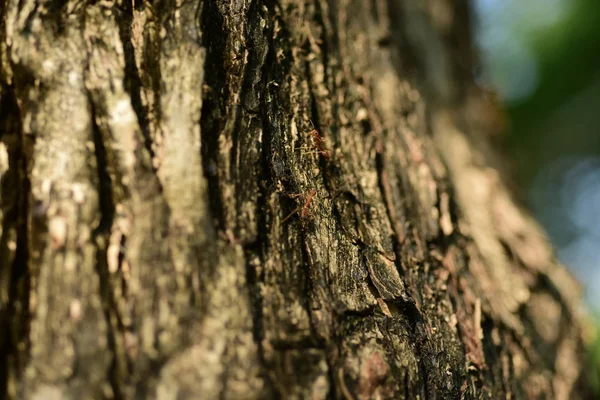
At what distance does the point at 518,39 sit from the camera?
273 inches

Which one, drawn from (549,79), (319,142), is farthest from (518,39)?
(319,142)

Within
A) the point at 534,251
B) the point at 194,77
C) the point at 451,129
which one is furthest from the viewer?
the point at 451,129

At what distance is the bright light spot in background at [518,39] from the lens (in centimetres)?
658

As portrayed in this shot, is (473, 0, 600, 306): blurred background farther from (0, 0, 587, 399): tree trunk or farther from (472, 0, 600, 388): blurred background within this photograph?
(0, 0, 587, 399): tree trunk

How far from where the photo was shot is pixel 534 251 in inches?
70.7

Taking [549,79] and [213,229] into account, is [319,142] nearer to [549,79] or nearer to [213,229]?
[213,229]

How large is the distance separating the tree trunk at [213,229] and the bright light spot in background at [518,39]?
227 inches

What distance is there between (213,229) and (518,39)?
6.95 meters

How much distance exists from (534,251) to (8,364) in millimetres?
1521

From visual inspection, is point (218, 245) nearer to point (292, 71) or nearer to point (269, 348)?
point (269, 348)

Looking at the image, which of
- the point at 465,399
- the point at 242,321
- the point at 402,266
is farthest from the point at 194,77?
the point at 465,399

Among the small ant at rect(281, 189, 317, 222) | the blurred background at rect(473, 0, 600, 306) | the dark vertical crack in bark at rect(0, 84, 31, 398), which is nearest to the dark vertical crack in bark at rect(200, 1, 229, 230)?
the small ant at rect(281, 189, 317, 222)

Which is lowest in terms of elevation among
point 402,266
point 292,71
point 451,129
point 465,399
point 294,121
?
point 465,399

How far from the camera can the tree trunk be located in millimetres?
796
